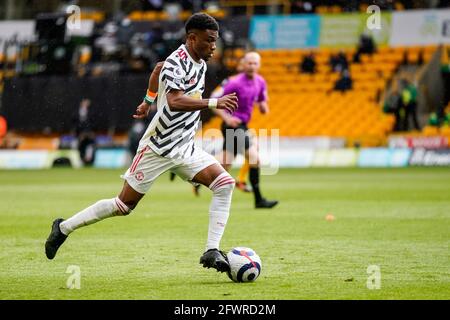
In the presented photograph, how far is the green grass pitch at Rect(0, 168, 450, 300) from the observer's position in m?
8.02

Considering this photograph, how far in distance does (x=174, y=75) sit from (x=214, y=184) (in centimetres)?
107

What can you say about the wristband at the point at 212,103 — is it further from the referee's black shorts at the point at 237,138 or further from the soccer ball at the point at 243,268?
the referee's black shorts at the point at 237,138

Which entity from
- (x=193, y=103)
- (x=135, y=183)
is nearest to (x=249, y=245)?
(x=135, y=183)

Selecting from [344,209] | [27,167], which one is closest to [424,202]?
[344,209]

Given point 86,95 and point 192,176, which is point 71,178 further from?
point 192,176

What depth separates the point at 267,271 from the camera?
357 inches

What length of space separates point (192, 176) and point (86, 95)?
2748cm

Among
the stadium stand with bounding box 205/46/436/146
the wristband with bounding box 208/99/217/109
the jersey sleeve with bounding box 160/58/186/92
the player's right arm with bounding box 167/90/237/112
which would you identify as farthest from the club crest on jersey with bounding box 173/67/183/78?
the stadium stand with bounding box 205/46/436/146

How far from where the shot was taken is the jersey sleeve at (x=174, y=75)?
341 inches

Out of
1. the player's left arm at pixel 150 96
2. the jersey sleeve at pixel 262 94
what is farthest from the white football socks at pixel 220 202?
the jersey sleeve at pixel 262 94

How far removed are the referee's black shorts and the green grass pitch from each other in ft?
3.45

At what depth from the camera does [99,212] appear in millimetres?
9102

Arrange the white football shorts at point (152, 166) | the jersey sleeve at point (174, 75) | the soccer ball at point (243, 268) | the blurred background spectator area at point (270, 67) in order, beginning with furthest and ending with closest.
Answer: the blurred background spectator area at point (270, 67), the white football shorts at point (152, 166), the jersey sleeve at point (174, 75), the soccer ball at point (243, 268)

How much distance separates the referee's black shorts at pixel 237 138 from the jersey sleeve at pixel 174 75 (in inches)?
308
